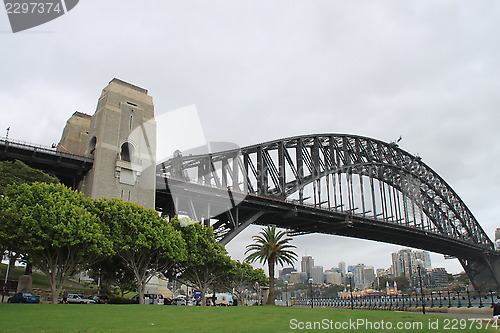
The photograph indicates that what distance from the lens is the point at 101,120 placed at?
51.2m

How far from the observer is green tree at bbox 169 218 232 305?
155 feet

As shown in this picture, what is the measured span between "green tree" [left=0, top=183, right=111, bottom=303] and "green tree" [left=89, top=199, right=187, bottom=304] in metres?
1.77

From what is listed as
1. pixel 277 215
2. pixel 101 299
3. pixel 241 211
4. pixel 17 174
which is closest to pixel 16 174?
pixel 17 174

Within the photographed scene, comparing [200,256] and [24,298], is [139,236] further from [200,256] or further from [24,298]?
[200,256]

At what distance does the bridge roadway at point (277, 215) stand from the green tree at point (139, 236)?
49.0 ft

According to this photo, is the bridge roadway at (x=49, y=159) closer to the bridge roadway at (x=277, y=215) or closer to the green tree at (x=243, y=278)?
the bridge roadway at (x=277, y=215)

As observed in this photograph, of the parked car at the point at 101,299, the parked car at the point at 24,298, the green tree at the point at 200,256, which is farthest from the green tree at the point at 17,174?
the green tree at the point at 200,256

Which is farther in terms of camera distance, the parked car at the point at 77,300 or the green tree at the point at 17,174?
the green tree at the point at 17,174

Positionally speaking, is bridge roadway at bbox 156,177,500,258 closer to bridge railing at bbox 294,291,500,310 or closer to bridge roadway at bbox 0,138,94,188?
bridge roadway at bbox 0,138,94,188

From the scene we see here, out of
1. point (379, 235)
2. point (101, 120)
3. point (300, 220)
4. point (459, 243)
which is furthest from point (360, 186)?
point (101, 120)

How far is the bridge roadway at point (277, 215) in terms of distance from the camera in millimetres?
60656

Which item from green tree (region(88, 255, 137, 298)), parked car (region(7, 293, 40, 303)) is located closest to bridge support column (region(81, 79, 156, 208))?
green tree (region(88, 255, 137, 298))

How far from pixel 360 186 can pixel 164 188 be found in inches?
2216

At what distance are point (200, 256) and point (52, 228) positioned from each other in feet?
62.2
